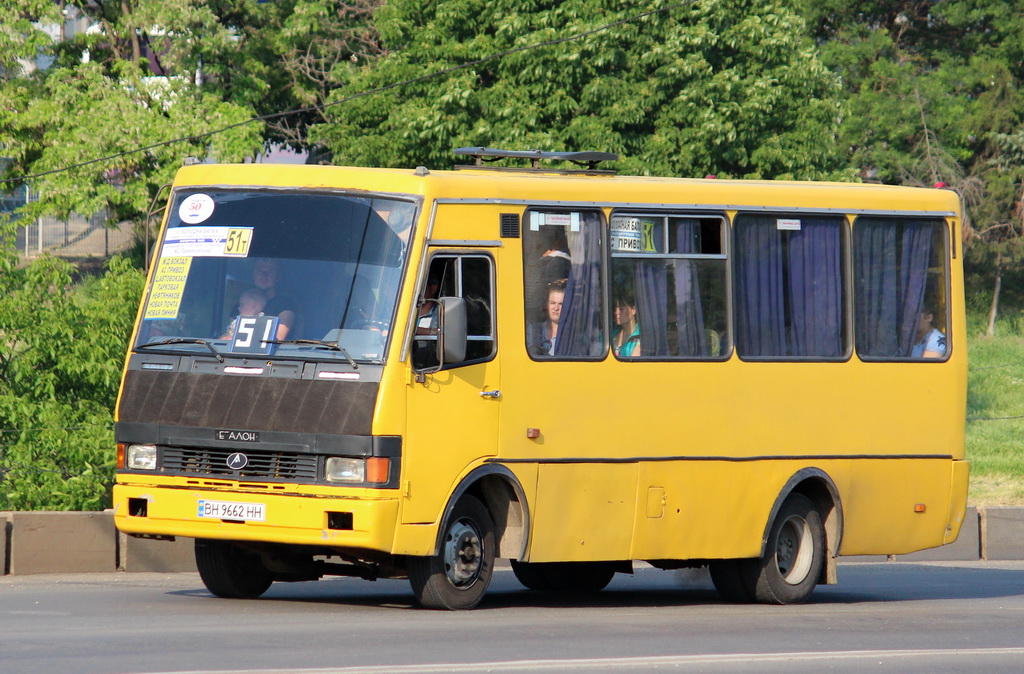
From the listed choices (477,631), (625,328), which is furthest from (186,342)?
(625,328)

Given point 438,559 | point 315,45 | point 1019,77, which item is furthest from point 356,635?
point 1019,77

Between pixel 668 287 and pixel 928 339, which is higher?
pixel 668 287

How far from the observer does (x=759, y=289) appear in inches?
481

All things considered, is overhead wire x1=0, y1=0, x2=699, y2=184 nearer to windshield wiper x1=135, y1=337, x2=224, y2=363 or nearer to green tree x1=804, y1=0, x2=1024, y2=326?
green tree x1=804, y1=0, x2=1024, y2=326

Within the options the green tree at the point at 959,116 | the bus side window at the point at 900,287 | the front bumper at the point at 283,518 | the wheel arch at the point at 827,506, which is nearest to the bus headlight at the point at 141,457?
the front bumper at the point at 283,518

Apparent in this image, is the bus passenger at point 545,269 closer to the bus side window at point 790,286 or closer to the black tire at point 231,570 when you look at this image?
the bus side window at point 790,286

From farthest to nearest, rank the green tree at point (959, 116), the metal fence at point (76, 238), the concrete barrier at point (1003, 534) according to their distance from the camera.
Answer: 1. the metal fence at point (76, 238)
2. the green tree at point (959, 116)
3. the concrete barrier at point (1003, 534)

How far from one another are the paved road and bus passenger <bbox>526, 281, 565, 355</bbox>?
69.9 inches

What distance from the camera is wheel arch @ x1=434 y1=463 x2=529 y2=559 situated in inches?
425

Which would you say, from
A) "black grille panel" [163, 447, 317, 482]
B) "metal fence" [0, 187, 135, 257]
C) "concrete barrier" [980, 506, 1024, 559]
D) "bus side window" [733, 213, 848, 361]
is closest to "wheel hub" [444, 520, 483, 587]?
"black grille panel" [163, 447, 317, 482]

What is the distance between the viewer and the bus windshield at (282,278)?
10.1 m

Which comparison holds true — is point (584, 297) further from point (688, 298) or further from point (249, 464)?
point (249, 464)

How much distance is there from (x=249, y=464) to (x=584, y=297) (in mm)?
2633

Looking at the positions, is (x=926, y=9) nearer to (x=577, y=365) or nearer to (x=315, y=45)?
(x=315, y=45)
